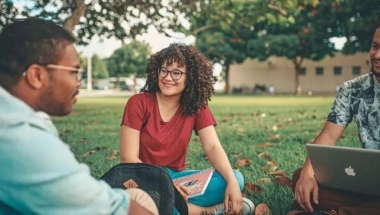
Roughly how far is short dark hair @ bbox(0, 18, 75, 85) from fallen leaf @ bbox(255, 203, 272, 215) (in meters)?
2.10

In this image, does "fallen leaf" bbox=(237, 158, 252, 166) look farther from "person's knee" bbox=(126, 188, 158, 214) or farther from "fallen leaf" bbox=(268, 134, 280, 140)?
"person's knee" bbox=(126, 188, 158, 214)

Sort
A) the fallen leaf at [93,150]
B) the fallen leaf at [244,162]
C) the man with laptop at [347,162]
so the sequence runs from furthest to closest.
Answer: the fallen leaf at [93,150] < the fallen leaf at [244,162] < the man with laptop at [347,162]

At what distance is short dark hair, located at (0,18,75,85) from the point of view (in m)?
1.70

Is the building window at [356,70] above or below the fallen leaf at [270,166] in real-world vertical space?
above

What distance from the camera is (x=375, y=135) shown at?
3381 millimetres

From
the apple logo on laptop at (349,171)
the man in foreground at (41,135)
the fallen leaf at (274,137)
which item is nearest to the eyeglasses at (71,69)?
the man in foreground at (41,135)

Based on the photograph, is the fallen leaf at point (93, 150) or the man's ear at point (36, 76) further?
the fallen leaf at point (93, 150)

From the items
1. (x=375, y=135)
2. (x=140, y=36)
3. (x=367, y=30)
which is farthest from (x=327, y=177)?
(x=367, y=30)

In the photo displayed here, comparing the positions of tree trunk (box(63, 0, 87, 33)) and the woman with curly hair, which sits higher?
tree trunk (box(63, 0, 87, 33))

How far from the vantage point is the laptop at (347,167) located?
8.96 feet

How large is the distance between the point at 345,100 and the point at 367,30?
53.1ft

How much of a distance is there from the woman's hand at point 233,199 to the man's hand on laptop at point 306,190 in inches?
15.2

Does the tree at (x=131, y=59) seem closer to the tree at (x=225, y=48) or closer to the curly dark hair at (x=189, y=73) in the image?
the tree at (x=225, y=48)

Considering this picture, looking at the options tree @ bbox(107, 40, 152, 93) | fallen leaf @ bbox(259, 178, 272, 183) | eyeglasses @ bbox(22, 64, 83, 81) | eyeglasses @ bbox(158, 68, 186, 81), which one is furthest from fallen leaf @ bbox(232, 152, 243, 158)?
tree @ bbox(107, 40, 152, 93)
